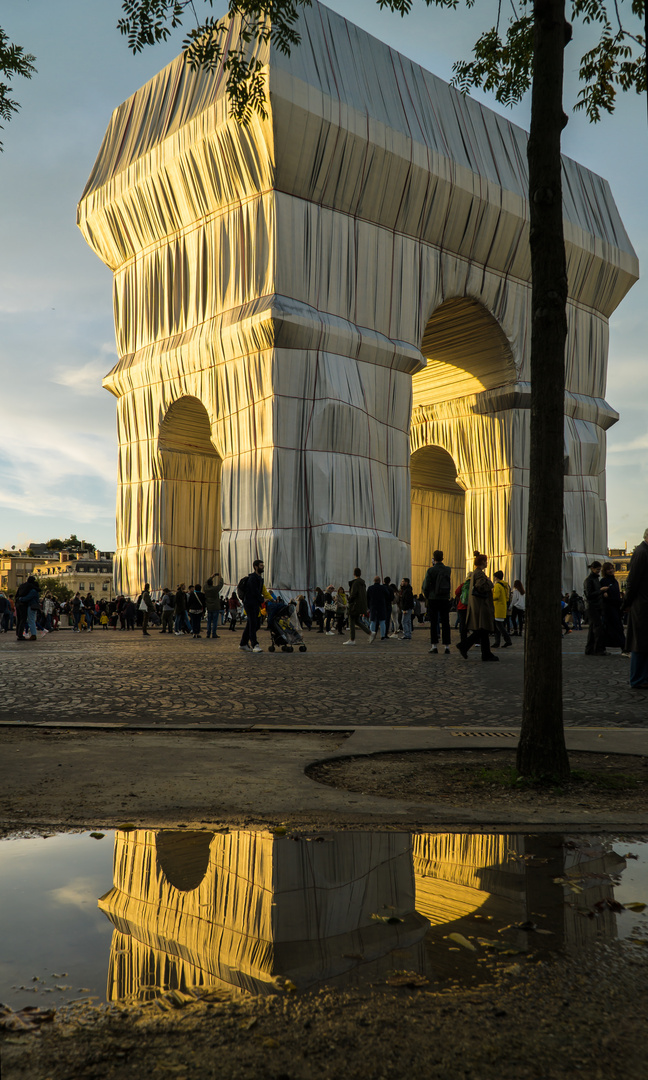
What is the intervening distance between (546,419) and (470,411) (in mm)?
35876

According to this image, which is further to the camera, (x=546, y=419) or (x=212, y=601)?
(x=212, y=601)

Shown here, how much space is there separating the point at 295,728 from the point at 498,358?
113 feet

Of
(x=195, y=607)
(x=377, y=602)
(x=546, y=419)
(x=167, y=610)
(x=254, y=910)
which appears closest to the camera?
(x=254, y=910)

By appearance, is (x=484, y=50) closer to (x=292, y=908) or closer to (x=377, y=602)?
(x=292, y=908)

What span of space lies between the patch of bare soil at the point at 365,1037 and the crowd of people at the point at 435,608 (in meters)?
7.78

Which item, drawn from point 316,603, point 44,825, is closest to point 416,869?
point 44,825

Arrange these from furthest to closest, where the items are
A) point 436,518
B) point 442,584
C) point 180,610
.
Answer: point 436,518
point 180,610
point 442,584

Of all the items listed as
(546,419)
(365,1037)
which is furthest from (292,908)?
(546,419)

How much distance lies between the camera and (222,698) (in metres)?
8.93

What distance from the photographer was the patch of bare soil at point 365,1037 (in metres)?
1.83

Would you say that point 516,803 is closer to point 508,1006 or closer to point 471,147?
point 508,1006

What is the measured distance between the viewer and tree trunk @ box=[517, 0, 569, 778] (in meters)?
4.84

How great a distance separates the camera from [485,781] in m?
4.79

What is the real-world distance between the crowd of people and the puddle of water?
673 cm
